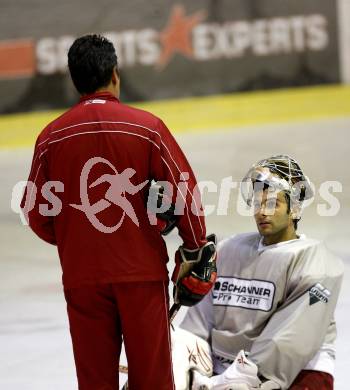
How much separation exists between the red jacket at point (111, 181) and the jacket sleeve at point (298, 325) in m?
0.44

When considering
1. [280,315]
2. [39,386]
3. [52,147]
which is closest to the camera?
[52,147]

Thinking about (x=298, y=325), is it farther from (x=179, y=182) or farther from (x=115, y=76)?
(x=115, y=76)

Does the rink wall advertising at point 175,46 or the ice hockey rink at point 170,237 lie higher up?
the rink wall advertising at point 175,46

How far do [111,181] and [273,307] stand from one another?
756 millimetres

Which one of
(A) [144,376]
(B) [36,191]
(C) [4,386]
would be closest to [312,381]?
(A) [144,376]

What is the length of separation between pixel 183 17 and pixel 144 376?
31.5 ft

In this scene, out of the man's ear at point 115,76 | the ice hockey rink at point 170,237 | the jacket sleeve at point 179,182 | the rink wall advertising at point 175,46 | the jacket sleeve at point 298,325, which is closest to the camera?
the jacket sleeve at point 179,182

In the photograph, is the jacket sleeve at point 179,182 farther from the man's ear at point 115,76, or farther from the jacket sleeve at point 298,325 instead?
the jacket sleeve at point 298,325

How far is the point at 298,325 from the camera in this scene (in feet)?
11.6

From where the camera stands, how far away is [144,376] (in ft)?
11.0

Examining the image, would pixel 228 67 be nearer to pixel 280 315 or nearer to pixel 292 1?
pixel 292 1

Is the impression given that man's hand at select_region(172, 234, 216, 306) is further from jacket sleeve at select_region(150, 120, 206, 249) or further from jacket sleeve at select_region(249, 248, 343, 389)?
jacket sleeve at select_region(249, 248, 343, 389)

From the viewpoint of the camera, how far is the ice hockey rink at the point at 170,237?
474 cm

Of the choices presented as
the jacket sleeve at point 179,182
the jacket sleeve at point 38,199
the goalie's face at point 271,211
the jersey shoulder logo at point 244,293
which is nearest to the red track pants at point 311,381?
the jersey shoulder logo at point 244,293
